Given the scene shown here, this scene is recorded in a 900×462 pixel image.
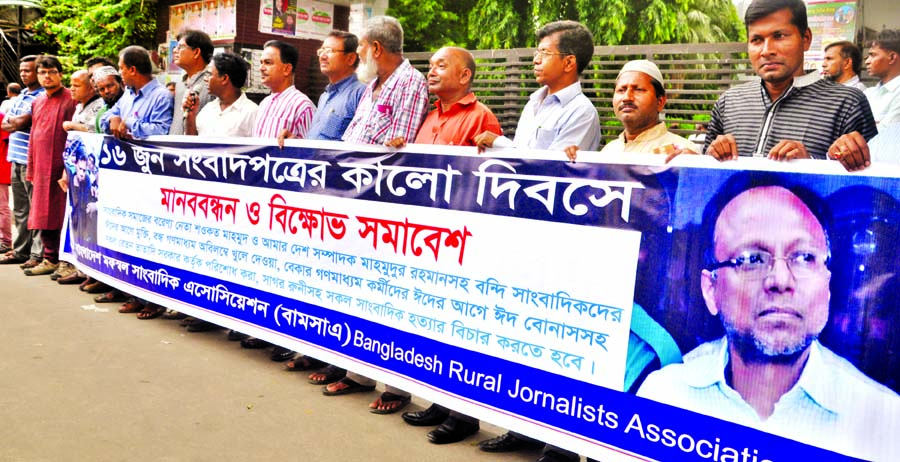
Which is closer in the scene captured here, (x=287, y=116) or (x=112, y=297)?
(x=287, y=116)

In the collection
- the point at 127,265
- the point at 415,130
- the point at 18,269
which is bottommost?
the point at 18,269

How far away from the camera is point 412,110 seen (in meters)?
4.52

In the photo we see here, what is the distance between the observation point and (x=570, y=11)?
2000cm

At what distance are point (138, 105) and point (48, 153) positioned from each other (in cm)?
167

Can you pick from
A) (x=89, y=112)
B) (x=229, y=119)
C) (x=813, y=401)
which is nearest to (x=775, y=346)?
(x=813, y=401)

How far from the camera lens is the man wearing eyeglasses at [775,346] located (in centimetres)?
261

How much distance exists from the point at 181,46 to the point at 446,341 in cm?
382

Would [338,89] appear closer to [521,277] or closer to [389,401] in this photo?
[389,401]

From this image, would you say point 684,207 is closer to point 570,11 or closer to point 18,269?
point 18,269

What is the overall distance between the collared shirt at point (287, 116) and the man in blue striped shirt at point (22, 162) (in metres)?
3.96

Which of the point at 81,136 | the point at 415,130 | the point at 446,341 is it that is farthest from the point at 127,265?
the point at 446,341

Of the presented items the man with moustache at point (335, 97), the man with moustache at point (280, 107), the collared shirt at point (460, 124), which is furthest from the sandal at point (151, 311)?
the collared shirt at point (460, 124)

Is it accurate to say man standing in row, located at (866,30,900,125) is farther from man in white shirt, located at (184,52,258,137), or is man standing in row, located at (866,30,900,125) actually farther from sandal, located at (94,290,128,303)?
sandal, located at (94,290,128,303)

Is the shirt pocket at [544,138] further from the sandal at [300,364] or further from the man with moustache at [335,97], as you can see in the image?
the sandal at [300,364]
